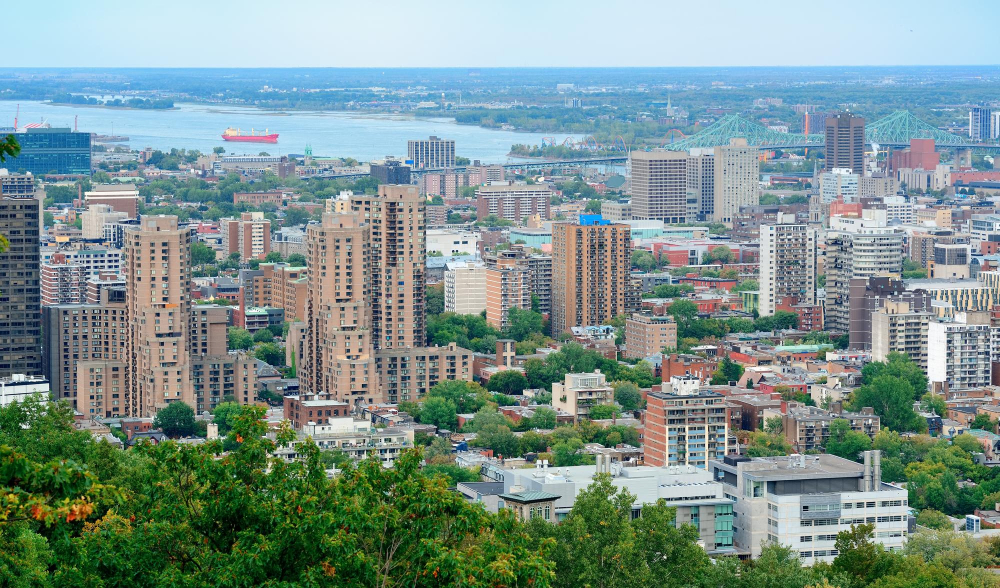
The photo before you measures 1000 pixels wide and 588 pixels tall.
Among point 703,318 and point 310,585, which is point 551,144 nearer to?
point 703,318

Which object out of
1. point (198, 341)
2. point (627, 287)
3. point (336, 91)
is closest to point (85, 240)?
point (627, 287)

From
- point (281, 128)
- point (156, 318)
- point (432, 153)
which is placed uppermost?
point (281, 128)

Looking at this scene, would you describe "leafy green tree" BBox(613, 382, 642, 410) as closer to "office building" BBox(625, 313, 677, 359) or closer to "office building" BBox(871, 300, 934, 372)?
"office building" BBox(625, 313, 677, 359)

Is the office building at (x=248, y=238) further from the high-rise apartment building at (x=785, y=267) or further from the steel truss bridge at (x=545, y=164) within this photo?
the steel truss bridge at (x=545, y=164)

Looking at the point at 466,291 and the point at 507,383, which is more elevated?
the point at 466,291

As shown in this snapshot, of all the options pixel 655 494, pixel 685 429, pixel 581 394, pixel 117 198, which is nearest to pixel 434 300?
pixel 581 394

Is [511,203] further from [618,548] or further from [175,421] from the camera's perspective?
[618,548]

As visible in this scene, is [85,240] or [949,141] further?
[949,141]
